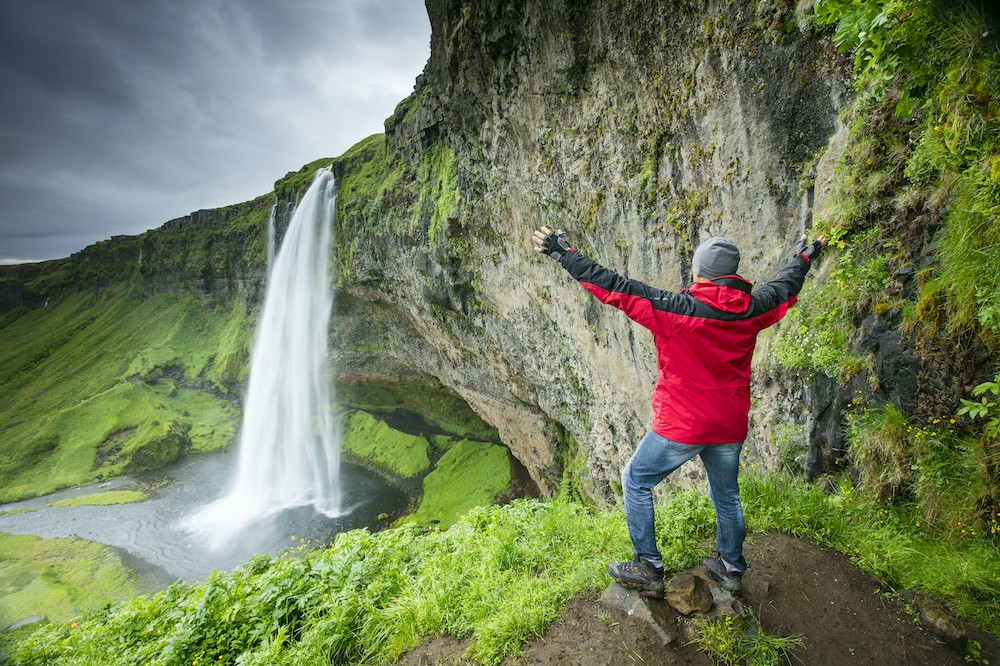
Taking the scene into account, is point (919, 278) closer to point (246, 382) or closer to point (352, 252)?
point (352, 252)

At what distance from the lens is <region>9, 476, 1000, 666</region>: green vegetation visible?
3.02m

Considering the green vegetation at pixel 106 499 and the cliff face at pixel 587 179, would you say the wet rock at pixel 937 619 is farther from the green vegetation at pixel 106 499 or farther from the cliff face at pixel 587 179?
the green vegetation at pixel 106 499

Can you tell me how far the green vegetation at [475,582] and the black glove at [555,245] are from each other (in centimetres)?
240

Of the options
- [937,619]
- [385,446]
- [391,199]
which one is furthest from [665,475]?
[385,446]

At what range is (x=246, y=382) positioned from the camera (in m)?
38.9

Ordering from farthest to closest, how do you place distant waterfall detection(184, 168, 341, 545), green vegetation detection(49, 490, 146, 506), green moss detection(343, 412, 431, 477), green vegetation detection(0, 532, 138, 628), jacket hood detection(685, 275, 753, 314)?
1. green vegetation detection(49, 490, 146, 506)
2. green moss detection(343, 412, 431, 477)
3. distant waterfall detection(184, 168, 341, 545)
4. green vegetation detection(0, 532, 138, 628)
5. jacket hood detection(685, 275, 753, 314)

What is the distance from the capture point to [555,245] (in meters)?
3.03

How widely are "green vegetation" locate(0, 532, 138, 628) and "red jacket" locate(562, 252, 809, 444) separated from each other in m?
23.6

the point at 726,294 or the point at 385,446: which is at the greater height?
the point at 726,294

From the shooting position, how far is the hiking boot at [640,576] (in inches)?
114

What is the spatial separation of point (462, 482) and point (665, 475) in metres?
21.7

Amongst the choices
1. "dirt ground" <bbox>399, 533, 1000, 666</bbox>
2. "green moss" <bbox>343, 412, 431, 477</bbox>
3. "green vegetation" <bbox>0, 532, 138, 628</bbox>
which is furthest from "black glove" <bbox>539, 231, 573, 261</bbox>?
"green moss" <bbox>343, 412, 431, 477</bbox>

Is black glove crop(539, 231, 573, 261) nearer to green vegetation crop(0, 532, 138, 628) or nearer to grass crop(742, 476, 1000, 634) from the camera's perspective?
grass crop(742, 476, 1000, 634)

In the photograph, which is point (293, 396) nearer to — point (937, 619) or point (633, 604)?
point (633, 604)
